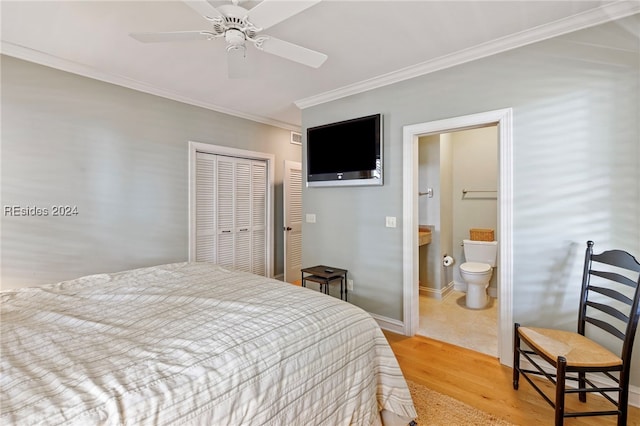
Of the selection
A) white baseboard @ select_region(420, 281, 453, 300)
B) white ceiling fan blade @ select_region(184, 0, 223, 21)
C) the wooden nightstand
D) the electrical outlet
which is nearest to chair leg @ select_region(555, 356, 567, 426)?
the electrical outlet

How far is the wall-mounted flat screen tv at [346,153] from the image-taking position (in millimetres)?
2975

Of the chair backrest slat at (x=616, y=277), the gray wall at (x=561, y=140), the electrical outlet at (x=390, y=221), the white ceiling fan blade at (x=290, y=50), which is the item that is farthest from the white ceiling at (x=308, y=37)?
the chair backrest slat at (x=616, y=277)

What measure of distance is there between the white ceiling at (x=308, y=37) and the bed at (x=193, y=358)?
5.84 ft

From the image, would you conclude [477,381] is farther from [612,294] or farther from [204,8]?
[204,8]

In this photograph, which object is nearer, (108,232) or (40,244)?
(40,244)

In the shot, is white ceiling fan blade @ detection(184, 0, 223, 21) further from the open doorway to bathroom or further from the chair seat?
the open doorway to bathroom

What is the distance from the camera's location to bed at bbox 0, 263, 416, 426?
0.86 meters

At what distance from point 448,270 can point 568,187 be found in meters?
2.39

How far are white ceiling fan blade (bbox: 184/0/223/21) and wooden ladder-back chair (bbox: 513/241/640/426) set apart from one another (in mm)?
2512

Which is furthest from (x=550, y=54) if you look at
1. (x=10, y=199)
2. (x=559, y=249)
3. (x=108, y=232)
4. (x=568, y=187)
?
(x=10, y=199)

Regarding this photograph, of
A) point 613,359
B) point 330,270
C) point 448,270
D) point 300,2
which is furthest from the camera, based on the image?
point 448,270

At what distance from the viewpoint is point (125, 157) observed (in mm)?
2914

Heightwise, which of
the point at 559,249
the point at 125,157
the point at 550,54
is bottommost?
the point at 559,249

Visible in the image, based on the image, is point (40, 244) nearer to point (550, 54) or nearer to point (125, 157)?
point (125, 157)
